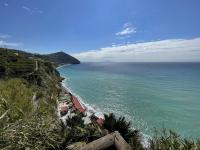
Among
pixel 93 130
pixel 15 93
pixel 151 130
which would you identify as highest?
pixel 15 93

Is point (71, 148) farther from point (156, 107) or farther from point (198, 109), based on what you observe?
point (198, 109)

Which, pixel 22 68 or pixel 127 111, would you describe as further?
pixel 22 68

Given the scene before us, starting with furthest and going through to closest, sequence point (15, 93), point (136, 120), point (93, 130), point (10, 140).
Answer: point (136, 120) → point (15, 93) → point (93, 130) → point (10, 140)

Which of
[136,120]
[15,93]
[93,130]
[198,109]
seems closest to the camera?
[93,130]

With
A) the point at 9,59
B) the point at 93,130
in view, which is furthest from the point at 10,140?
the point at 9,59

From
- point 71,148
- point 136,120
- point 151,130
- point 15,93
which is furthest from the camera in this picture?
point 136,120

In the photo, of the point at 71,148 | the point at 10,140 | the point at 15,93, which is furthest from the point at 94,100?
the point at 10,140

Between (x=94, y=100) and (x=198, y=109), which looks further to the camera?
(x=94, y=100)

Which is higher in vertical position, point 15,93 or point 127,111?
point 15,93

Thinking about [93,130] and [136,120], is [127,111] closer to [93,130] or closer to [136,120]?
[136,120]
